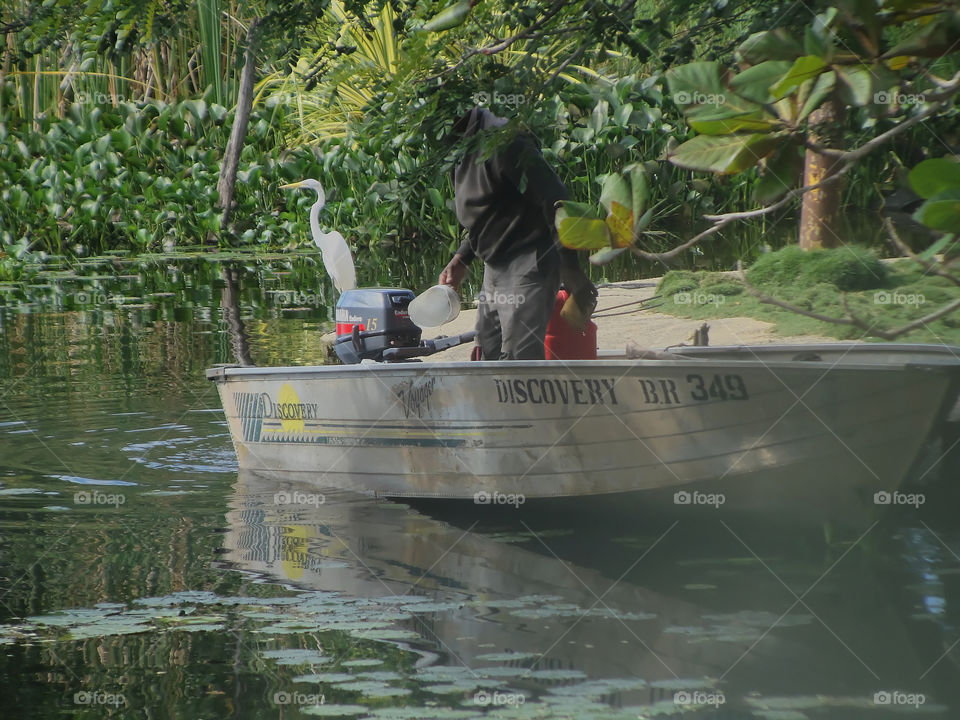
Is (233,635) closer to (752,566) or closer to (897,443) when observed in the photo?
(752,566)

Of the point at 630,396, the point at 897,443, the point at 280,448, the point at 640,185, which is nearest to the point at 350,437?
the point at 280,448

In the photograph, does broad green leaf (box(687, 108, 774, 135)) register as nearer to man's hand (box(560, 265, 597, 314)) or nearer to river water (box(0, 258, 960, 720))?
river water (box(0, 258, 960, 720))

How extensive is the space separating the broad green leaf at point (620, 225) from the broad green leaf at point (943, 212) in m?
0.59

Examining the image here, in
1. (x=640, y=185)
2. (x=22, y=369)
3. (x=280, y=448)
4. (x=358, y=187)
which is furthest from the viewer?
(x=358, y=187)

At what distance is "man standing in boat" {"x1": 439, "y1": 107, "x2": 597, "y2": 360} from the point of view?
5.04 m

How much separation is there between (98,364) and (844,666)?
681 cm

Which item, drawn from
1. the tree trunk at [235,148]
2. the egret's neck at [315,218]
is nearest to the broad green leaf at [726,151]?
the egret's neck at [315,218]

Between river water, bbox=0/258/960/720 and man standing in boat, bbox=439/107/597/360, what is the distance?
0.79 m

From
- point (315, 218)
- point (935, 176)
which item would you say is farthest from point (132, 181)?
point (935, 176)

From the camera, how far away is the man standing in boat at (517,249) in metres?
5.04

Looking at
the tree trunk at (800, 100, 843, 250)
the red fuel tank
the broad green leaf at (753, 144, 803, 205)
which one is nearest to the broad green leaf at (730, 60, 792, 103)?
the broad green leaf at (753, 144, 803, 205)

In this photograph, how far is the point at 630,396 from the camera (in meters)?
4.70

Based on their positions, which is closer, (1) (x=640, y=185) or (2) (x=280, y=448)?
(1) (x=640, y=185)

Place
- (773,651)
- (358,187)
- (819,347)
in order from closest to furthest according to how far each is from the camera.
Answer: (773,651), (819,347), (358,187)
